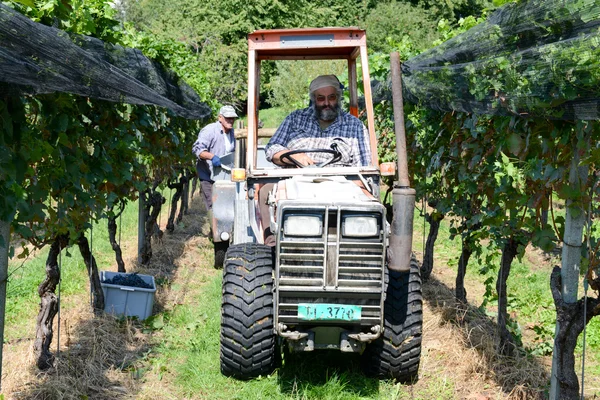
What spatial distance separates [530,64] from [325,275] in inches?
63.8

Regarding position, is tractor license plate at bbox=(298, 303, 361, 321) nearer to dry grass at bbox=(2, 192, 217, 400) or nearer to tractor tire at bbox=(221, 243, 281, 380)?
tractor tire at bbox=(221, 243, 281, 380)

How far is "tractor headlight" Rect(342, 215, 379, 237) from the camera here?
4289mm

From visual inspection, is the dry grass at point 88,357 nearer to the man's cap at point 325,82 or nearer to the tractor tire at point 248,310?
the tractor tire at point 248,310

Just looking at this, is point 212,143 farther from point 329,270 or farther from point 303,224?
point 329,270

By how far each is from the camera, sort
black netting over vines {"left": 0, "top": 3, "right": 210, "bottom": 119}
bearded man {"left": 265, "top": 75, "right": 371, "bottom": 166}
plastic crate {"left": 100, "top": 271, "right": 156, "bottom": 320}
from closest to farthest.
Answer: black netting over vines {"left": 0, "top": 3, "right": 210, "bottom": 119}, bearded man {"left": 265, "top": 75, "right": 371, "bottom": 166}, plastic crate {"left": 100, "top": 271, "right": 156, "bottom": 320}

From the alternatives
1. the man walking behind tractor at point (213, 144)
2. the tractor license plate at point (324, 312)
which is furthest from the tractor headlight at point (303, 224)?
the man walking behind tractor at point (213, 144)

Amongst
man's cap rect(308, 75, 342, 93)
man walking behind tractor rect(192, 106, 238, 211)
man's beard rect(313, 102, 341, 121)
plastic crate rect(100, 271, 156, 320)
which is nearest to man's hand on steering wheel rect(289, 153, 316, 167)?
man's beard rect(313, 102, 341, 121)

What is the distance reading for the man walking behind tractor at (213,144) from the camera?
932cm

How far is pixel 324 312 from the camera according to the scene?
429 centimetres

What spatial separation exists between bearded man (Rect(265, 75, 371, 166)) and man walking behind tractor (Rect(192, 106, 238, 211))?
3526 mm

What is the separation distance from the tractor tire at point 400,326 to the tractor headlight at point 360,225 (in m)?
0.40

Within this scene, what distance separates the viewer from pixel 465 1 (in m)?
41.7

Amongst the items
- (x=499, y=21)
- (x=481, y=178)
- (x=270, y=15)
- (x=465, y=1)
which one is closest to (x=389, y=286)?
(x=481, y=178)

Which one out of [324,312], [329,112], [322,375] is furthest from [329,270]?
[329,112]
